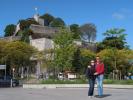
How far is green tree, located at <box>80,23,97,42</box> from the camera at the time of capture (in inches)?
5546

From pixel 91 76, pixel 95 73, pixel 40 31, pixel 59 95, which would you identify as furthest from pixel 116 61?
pixel 95 73

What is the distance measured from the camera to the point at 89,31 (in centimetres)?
14038

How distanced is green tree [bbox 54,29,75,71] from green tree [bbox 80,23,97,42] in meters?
79.1

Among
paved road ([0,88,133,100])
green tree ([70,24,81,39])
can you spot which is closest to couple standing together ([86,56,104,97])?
paved road ([0,88,133,100])

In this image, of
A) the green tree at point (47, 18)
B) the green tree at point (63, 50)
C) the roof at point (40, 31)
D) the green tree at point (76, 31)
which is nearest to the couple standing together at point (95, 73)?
the green tree at point (63, 50)

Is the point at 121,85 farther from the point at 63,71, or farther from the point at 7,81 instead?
the point at 63,71

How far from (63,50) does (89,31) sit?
8210cm

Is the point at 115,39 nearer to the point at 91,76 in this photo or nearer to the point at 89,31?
the point at 89,31

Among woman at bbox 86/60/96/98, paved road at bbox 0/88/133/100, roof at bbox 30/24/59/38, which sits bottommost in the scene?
paved road at bbox 0/88/133/100

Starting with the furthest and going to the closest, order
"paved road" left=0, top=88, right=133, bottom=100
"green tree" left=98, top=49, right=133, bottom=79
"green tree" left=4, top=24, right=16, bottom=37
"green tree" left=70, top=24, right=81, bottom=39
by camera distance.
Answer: "green tree" left=4, top=24, right=16, bottom=37 → "green tree" left=70, top=24, right=81, bottom=39 → "green tree" left=98, top=49, right=133, bottom=79 → "paved road" left=0, top=88, right=133, bottom=100

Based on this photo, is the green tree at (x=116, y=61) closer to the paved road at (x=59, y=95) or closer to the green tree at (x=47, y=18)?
the paved road at (x=59, y=95)

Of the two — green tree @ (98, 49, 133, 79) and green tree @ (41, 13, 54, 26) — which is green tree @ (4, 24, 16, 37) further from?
green tree @ (98, 49, 133, 79)

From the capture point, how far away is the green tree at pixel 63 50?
58.9 meters

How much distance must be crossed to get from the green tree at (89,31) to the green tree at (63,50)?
7908 cm
